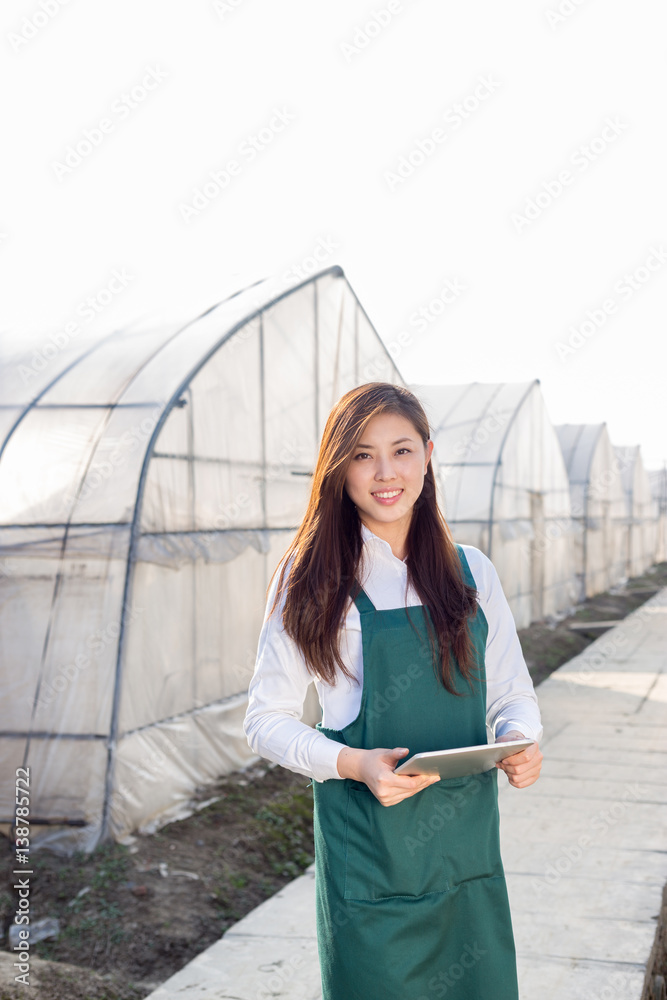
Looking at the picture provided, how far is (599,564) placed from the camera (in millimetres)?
22078

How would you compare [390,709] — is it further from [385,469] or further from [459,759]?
[385,469]

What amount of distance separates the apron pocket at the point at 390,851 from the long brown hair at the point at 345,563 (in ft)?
0.86

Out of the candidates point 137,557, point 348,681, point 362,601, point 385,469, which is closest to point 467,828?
point 348,681

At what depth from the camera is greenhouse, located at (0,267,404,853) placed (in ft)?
17.7

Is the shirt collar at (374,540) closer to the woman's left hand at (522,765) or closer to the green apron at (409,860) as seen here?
the green apron at (409,860)

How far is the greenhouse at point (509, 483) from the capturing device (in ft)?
43.5

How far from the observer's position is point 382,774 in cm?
161

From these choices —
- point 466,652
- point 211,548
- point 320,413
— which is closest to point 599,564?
point 320,413

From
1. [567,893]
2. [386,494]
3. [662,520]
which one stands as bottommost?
[662,520]

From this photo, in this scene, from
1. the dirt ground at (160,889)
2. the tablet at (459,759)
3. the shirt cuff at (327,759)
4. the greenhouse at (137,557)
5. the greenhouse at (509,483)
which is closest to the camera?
the tablet at (459,759)

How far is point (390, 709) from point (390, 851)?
0.28 metres

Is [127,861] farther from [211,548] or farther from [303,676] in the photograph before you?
[303,676]

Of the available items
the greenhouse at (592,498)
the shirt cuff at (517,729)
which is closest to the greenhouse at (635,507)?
the greenhouse at (592,498)

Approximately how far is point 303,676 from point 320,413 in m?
6.50
